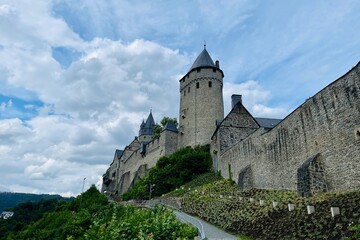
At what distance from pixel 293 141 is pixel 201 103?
25.1 meters

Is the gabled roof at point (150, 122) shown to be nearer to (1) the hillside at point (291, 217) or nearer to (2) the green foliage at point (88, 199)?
(2) the green foliage at point (88, 199)

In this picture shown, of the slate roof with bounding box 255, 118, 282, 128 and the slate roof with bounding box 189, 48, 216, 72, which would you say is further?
the slate roof with bounding box 189, 48, 216, 72

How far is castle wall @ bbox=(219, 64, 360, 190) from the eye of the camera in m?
Answer: 12.2

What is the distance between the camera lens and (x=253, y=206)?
1356 cm

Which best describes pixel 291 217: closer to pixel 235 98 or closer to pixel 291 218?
pixel 291 218

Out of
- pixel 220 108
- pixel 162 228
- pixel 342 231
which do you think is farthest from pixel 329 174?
pixel 220 108

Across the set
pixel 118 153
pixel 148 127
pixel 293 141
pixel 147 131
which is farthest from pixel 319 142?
pixel 118 153

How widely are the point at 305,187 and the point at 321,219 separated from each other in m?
4.95

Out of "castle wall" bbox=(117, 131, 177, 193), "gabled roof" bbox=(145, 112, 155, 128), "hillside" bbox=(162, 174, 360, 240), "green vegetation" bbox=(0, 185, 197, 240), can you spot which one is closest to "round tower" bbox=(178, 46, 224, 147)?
"castle wall" bbox=(117, 131, 177, 193)

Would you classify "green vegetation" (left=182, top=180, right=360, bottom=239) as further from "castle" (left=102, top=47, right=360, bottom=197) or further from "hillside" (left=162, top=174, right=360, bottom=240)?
"castle" (left=102, top=47, right=360, bottom=197)

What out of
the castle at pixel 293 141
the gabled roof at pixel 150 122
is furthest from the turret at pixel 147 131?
the castle at pixel 293 141

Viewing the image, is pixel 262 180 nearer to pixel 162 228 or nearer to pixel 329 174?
pixel 329 174

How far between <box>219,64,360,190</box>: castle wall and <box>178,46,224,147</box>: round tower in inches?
723

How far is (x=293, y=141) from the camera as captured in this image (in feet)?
54.5
